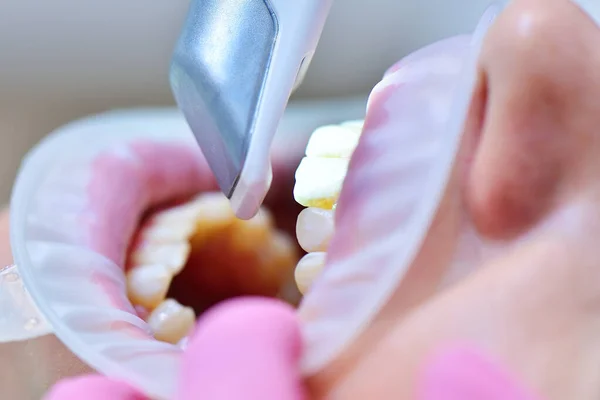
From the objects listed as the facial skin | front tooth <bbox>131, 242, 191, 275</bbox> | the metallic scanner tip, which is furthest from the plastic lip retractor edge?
front tooth <bbox>131, 242, 191, 275</bbox>

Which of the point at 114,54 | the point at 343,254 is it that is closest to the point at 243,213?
the point at 343,254

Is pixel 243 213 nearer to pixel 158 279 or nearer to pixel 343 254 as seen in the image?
pixel 343 254

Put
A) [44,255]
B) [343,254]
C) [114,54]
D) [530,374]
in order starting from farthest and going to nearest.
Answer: [114,54] < [44,255] < [343,254] < [530,374]

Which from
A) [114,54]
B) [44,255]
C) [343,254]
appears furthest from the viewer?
[114,54]

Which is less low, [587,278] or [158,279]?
[587,278]

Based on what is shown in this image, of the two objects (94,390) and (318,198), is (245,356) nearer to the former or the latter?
(94,390)

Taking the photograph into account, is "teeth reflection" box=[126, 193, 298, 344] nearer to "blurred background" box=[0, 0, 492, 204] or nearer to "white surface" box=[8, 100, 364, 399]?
"white surface" box=[8, 100, 364, 399]

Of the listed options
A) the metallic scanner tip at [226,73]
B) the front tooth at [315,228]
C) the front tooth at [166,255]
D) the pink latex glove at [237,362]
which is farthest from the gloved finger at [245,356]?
the front tooth at [166,255]
